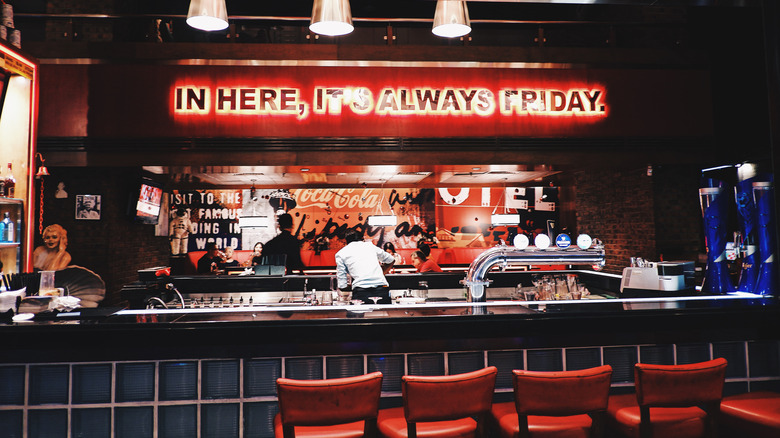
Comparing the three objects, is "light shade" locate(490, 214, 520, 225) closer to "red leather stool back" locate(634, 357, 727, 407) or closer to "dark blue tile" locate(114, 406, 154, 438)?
"red leather stool back" locate(634, 357, 727, 407)

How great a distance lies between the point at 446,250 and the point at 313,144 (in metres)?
5.13

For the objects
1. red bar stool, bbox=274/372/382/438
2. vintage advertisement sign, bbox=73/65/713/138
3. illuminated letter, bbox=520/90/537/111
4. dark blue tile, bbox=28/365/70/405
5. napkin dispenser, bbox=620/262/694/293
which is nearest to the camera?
red bar stool, bbox=274/372/382/438

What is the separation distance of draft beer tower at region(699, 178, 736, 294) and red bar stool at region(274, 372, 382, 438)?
289cm

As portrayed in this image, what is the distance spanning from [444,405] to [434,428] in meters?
0.16

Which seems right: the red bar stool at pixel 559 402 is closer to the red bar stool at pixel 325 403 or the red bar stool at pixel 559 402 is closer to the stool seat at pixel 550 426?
the stool seat at pixel 550 426

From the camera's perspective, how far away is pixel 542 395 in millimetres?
2309

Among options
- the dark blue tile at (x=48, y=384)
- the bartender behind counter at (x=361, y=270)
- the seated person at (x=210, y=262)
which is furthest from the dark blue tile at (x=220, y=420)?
the seated person at (x=210, y=262)

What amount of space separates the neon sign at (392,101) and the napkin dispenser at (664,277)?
2971 millimetres

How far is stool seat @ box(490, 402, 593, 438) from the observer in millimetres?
2348

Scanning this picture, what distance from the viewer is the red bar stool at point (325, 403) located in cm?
215

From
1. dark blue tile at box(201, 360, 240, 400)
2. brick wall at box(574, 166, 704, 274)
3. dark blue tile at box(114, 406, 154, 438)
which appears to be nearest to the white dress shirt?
dark blue tile at box(201, 360, 240, 400)

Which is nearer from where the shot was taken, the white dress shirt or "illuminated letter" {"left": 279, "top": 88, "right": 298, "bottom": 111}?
the white dress shirt

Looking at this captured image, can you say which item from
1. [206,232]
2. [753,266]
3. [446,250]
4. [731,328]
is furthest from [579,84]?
[206,232]

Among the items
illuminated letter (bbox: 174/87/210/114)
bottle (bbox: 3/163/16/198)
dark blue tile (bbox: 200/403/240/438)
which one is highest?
illuminated letter (bbox: 174/87/210/114)
